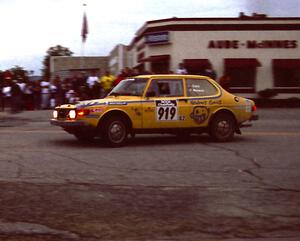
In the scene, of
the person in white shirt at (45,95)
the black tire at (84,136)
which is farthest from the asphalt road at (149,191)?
the person in white shirt at (45,95)

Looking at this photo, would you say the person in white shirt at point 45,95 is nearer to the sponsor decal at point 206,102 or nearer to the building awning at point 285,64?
the sponsor decal at point 206,102

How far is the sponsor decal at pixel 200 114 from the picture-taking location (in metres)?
12.5

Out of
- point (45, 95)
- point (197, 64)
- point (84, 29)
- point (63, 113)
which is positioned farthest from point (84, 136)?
point (84, 29)

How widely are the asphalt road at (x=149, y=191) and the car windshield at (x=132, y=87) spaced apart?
113 centimetres

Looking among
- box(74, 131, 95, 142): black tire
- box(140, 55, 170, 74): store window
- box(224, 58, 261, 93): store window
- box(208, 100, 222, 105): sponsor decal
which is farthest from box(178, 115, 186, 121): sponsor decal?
box(224, 58, 261, 93): store window

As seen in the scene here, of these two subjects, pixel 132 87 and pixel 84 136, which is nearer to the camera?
pixel 132 87

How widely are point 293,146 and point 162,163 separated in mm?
3837

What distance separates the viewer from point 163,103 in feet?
40.0

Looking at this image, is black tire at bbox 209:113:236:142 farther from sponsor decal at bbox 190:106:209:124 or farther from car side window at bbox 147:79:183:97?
car side window at bbox 147:79:183:97

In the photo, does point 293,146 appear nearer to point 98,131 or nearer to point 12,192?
point 98,131

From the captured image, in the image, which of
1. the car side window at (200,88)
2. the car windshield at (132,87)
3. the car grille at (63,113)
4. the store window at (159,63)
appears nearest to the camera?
the car grille at (63,113)

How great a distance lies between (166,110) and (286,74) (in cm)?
2227

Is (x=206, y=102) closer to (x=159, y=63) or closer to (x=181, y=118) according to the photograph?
(x=181, y=118)

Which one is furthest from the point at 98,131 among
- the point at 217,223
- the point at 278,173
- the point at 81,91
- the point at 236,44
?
the point at 236,44
